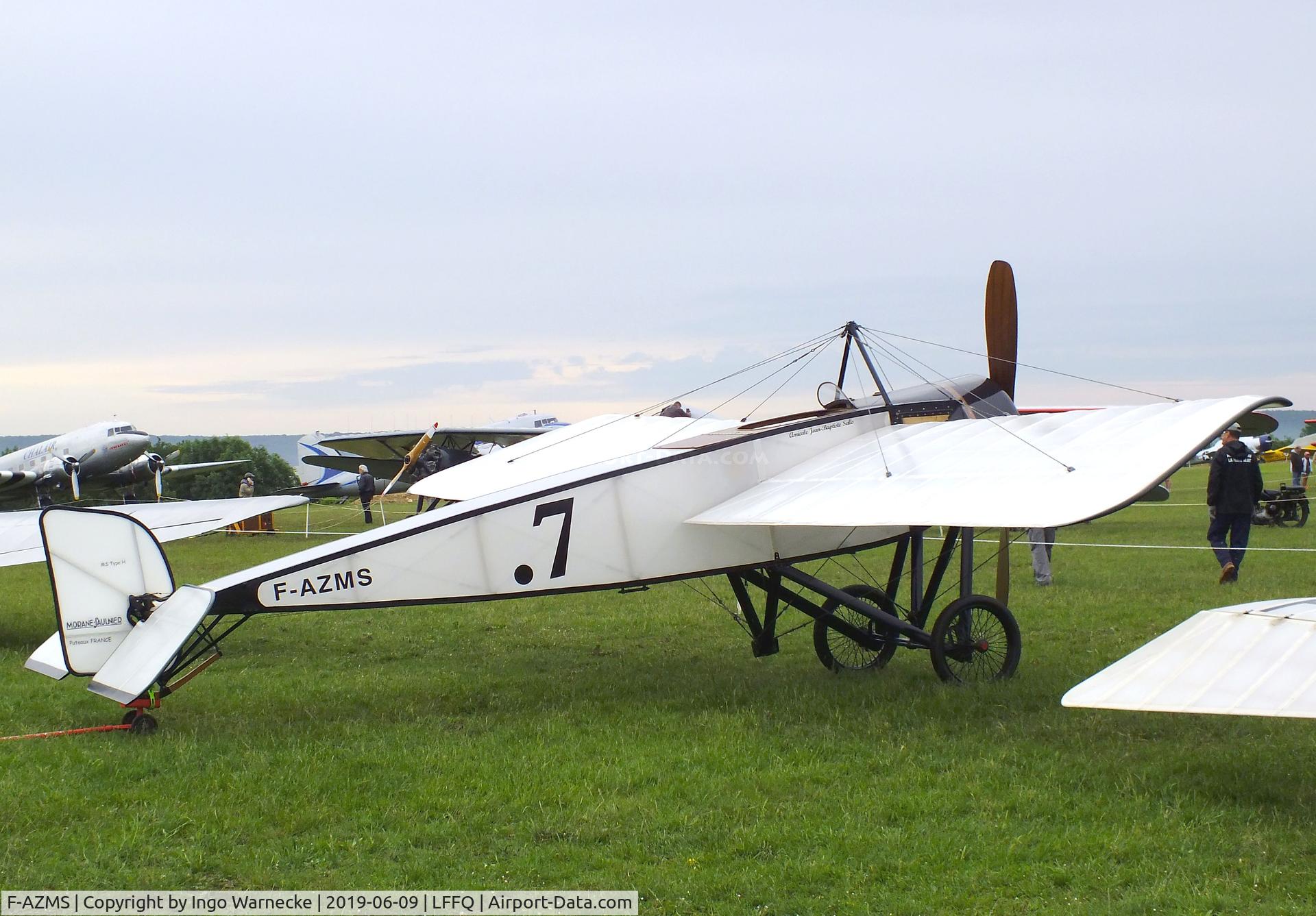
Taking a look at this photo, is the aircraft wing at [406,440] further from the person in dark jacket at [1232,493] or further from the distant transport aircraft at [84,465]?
the person in dark jacket at [1232,493]

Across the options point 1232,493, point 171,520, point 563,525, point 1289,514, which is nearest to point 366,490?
point 171,520

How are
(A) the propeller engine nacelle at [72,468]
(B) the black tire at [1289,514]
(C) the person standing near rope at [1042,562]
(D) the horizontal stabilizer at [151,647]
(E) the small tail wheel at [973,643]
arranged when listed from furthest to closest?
(A) the propeller engine nacelle at [72,468] < (B) the black tire at [1289,514] < (C) the person standing near rope at [1042,562] < (E) the small tail wheel at [973,643] < (D) the horizontal stabilizer at [151,647]

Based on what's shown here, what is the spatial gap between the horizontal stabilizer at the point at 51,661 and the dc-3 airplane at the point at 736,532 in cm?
1

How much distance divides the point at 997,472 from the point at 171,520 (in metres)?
7.89

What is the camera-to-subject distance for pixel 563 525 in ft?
22.0


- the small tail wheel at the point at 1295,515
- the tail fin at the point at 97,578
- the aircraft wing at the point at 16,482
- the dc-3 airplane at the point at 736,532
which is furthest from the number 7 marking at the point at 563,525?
the aircraft wing at the point at 16,482

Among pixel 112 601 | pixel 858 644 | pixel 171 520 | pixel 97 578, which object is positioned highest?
pixel 97 578

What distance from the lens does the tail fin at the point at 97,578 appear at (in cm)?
571

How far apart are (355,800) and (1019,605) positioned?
7.49 metres

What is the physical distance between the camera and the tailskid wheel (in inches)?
233

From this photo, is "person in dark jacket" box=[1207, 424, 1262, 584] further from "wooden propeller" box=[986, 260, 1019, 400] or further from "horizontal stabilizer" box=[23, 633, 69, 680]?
"horizontal stabilizer" box=[23, 633, 69, 680]

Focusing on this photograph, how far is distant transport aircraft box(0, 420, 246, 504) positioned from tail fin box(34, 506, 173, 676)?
23.0m

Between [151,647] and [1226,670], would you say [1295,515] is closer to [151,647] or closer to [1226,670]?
[1226,670]

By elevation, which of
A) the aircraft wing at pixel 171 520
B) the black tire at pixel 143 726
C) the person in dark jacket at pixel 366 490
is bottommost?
the person in dark jacket at pixel 366 490
